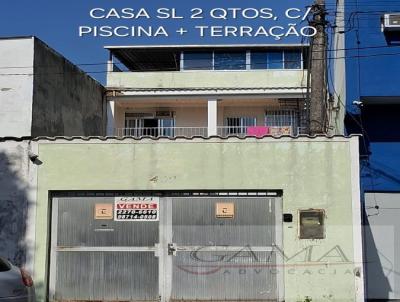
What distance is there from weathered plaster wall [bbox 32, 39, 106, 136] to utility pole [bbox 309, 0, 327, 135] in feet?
20.6

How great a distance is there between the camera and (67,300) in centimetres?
1137

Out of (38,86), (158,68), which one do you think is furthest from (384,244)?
(158,68)

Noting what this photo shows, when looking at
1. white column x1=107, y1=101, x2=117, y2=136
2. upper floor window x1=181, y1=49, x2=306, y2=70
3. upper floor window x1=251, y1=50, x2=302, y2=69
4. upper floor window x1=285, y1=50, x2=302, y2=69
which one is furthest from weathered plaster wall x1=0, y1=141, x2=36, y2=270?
upper floor window x1=285, y1=50, x2=302, y2=69

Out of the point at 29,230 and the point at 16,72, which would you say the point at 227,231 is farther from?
the point at 16,72

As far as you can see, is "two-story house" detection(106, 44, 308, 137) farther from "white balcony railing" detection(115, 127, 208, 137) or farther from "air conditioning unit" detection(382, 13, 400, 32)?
"air conditioning unit" detection(382, 13, 400, 32)

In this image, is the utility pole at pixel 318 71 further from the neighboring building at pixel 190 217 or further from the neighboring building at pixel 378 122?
the neighboring building at pixel 190 217

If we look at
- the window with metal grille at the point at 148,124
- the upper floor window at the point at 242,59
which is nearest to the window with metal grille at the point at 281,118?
the upper floor window at the point at 242,59

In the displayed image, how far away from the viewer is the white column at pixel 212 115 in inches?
951

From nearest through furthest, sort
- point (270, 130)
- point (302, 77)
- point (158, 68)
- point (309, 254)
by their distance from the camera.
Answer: point (309, 254) → point (270, 130) → point (302, 77) → point (158, 68)

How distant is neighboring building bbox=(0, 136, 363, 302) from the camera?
11039 millimetres

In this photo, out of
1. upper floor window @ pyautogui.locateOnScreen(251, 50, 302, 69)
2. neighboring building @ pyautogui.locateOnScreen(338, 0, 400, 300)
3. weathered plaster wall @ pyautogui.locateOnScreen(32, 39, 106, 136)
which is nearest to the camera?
neighboring building @ pyautogui.locateOnScreen(338, 0, 400, 300)

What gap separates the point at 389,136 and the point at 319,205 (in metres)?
3.87

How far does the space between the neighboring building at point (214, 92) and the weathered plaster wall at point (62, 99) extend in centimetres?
440

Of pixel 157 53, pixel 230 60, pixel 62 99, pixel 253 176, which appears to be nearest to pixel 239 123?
pixel 230 60
